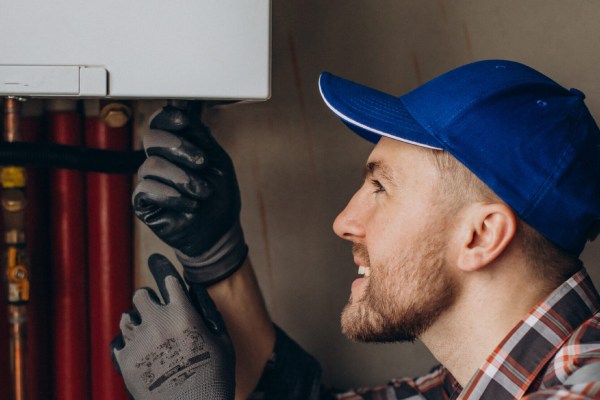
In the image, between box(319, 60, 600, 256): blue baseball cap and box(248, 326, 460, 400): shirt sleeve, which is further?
box(248, 326, 460, 400): shirt sleeve

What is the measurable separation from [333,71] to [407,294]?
580mm

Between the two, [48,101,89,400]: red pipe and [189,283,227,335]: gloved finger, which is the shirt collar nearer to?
[189,283,227,335]: gloved finger

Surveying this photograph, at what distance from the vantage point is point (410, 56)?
1.43 m

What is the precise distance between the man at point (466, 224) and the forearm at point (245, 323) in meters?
0.13

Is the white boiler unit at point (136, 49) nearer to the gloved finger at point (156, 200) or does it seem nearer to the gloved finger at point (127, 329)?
the gloved finger at point (156, 200)

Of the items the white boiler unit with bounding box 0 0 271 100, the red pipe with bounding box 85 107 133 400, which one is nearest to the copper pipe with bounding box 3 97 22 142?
the red pipe with bounding box 85 107 133 400

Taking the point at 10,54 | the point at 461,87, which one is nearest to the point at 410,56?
the point at 461,87

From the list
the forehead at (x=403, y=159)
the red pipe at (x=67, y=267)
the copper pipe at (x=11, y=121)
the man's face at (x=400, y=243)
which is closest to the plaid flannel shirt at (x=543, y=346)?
the man's face at (x=400, y=243)

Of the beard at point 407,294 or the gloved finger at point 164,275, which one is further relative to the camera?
the gloved finger at point 164,275

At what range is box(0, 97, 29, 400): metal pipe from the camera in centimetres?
117

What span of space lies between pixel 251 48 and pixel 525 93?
0.35m

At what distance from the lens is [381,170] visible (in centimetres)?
102

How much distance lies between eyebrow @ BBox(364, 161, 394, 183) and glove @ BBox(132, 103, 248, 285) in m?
0.24

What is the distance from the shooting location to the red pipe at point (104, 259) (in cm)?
126
